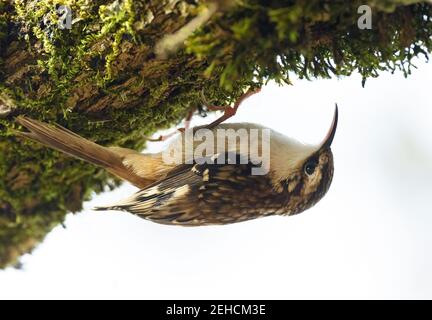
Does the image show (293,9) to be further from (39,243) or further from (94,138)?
(39,243)

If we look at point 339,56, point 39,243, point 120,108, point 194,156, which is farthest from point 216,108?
point 39,243

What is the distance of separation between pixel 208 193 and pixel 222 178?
0.08 metres

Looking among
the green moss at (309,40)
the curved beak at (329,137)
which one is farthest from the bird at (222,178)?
the green moss at (309,40)

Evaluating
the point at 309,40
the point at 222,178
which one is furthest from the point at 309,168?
the point at 309,40

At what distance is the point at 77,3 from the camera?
193 centimetres

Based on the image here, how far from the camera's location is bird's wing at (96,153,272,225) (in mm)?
2307

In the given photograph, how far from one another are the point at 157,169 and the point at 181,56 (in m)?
0.66

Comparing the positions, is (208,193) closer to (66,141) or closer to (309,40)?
(66,141)

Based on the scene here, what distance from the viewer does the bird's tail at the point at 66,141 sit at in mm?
2231

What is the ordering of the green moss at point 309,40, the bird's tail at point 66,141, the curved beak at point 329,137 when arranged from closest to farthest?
the green moss at point 309,40 → the bird's tail at point 66,141 → the curved beak at point 329,137

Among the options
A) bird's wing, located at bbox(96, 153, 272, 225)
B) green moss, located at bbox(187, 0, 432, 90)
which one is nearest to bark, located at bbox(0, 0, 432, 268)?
green moss, located at bbox(187, 0, 432, 90)

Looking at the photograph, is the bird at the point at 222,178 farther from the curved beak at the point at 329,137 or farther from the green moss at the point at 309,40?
the green moss at the point at 309,40

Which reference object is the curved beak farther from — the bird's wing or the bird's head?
the bird's wing

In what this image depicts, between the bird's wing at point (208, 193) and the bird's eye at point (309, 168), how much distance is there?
160 millimetres
